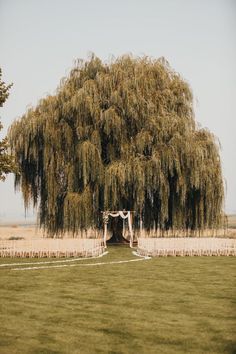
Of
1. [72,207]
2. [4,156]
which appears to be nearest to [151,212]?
[72,207]

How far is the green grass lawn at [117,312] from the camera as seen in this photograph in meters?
6.84

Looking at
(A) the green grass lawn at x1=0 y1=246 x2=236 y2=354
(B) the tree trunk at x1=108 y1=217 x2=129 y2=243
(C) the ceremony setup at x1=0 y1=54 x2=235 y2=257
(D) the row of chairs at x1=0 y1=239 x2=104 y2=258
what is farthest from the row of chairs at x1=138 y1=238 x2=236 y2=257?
(A) the green grass lawn at x1=0 y1=246 x2=236 y2=354

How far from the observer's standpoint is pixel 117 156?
95.1 ft

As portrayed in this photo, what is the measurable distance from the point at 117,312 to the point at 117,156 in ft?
66.8

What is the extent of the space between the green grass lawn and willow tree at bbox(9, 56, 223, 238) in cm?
1280

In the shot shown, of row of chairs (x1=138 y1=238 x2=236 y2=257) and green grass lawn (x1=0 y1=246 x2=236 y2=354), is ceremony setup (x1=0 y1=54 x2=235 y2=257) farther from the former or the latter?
green grass lawn (x1=0 y1=246 x2=236 y2=354)

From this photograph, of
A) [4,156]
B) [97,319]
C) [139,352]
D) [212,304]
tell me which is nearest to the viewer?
[139,352]

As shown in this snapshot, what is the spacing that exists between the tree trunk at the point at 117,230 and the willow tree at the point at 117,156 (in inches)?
45.5

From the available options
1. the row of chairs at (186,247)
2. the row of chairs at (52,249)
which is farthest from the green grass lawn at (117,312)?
the row of chairs at (186,247)

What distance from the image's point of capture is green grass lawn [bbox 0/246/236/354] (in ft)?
22.4

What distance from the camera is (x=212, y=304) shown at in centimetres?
966

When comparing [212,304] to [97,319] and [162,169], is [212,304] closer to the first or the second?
[97,319]

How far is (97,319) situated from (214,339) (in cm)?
205

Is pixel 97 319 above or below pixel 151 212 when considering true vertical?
below
